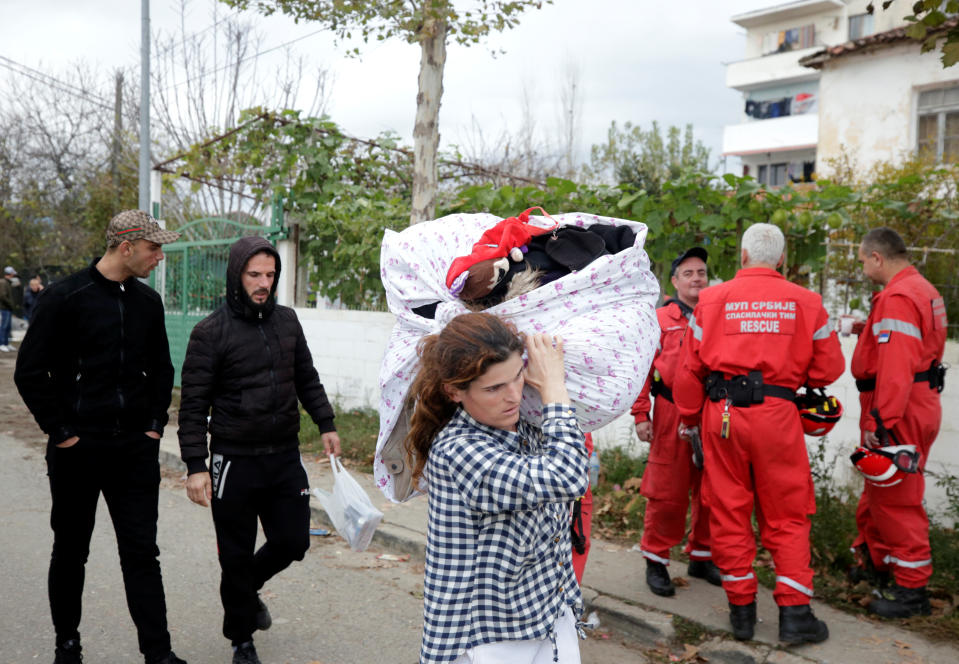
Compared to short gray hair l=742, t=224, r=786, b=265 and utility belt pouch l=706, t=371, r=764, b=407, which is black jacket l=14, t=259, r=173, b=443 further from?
short gray hair l=742, t=224, r=786, b=265

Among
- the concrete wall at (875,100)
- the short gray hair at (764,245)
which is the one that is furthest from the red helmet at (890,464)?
the concrete wall at (875,100)

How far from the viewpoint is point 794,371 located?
13.4 feet

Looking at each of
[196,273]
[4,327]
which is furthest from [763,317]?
[4,327]

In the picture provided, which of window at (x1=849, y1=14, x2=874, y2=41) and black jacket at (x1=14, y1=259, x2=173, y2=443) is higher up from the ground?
window at (x1=849, y1=14, x2=874, y2=41)

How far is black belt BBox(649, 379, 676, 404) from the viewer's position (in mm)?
4871

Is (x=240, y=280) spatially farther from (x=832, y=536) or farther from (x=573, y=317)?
(x=832, y=536)

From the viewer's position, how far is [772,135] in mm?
40969

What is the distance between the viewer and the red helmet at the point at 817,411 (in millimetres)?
4219

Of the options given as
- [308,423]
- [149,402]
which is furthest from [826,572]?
[308,423]

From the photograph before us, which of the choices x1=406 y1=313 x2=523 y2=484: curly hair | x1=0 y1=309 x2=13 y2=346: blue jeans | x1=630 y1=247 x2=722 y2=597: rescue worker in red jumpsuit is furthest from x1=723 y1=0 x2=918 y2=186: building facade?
x1=406 y1=313 x2=523 y2=484: curly hair

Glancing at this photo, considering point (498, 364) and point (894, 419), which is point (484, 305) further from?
point (894, 419)

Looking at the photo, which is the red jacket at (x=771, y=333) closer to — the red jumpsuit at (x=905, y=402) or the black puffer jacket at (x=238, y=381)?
the red jumpsuit at (x=905, y=402)

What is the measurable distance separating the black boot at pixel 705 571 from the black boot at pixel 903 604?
86 cm

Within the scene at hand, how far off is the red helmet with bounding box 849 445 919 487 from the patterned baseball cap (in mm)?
3773
